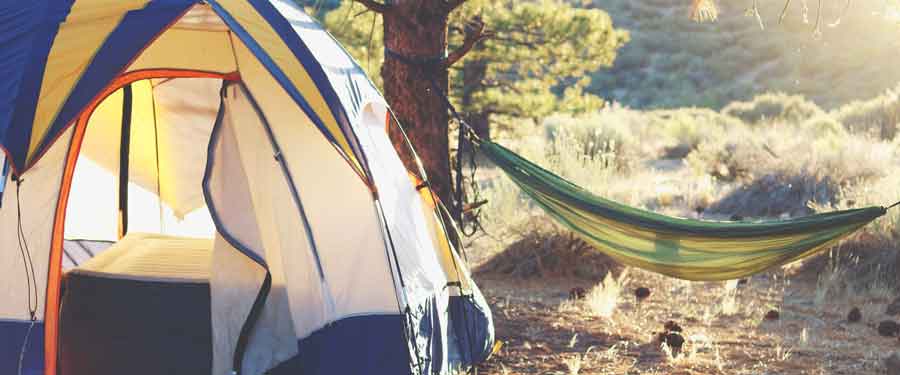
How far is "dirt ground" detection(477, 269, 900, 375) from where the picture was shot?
4.61 meters

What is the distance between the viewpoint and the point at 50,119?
338 centimetres

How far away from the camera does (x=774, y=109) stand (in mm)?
18156

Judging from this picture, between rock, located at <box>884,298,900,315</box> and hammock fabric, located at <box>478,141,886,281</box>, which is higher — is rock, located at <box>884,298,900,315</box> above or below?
below

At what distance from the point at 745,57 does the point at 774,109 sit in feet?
30.8

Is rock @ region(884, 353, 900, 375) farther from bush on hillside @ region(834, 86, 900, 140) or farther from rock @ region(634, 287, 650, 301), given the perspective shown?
bush on hillside @ region(834, 86, 900, 140)

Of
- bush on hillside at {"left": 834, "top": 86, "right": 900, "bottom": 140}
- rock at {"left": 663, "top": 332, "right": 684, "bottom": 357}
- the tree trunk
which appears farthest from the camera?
bush on hillside at {"left": 834, "top": 86, "right": 900, "bottom": 140}

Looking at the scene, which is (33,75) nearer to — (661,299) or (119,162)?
(119,162)

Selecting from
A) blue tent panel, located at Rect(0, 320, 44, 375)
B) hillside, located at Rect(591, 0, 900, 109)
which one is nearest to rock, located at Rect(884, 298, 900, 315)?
blue tent panel, located at Rect(0, 320, 44, 375)

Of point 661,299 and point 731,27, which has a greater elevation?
point 731,27

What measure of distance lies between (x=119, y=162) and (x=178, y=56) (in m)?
0.89

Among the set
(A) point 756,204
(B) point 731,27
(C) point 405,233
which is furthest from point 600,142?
(B) point 731,27

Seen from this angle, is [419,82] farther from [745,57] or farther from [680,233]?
[745,57]

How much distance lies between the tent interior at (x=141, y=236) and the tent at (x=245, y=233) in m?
0.01

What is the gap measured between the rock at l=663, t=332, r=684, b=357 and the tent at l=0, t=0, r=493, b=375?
2.98 ft
